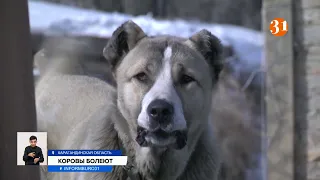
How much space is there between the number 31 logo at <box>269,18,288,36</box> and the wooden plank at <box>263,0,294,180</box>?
23mm

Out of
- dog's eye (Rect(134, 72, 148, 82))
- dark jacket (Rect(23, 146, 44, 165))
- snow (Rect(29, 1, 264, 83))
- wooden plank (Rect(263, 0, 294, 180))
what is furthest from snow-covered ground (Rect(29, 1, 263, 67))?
dark jacket (Rect(23, 146, 44, 165))

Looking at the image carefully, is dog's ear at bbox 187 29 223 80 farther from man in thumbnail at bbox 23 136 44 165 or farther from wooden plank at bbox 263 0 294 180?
man in thumbnail at bbox 23 136 44 165

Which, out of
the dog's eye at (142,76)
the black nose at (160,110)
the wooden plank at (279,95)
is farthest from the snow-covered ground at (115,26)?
the black nose at (160,110)

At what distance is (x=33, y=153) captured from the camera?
111 inches

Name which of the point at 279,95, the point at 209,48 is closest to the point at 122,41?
the point at 209,48

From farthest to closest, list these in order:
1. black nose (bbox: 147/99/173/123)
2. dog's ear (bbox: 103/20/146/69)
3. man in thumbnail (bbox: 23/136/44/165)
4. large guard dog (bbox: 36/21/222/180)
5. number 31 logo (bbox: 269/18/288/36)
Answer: man in thumbnail (bbox: 23/136/44/165) < number 31 logo (bbox: 269/18/288/36) < dog's ear (bbox: 103/20/146/69) < large guard dog (bbox: 36/21/222/180) < black nose (bbox: 147/99/173/123)

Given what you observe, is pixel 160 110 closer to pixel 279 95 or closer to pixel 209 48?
pixel 209 48

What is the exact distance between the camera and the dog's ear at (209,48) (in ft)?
8.46

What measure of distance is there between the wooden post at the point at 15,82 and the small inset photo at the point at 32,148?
4 cm

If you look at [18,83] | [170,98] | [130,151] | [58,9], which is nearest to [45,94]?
[18,83]

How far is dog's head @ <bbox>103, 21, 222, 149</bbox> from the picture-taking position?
7.50 feet

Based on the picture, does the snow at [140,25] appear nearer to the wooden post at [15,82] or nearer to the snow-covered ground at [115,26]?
the snow-covered ground at [115,26]

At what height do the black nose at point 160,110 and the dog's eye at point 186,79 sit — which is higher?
the dog's eye at point 186,79

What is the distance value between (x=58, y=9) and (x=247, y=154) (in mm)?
1588
